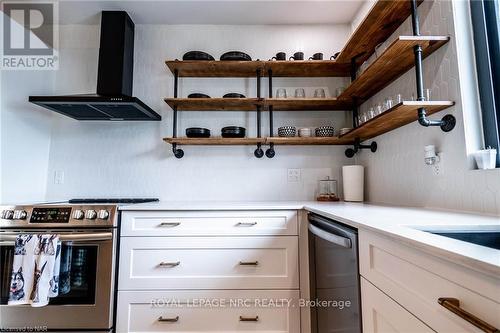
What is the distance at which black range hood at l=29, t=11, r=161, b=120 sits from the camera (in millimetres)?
1906

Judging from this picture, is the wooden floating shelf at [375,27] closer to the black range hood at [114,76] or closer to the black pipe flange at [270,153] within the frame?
the black pipe flange at [270,153]

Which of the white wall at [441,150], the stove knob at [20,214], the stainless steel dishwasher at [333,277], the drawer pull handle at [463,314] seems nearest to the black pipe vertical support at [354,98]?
the white wall at [441,150]

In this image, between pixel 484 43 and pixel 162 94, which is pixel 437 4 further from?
pixel 162 94

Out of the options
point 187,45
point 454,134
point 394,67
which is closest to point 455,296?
point 454,134

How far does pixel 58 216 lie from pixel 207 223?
0.87 meters

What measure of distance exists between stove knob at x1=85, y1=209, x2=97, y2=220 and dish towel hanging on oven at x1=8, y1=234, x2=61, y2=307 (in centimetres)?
18

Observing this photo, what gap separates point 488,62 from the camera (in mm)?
1116

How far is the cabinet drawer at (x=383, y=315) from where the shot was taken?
2.15 feet

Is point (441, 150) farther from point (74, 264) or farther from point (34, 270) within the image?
point (34, 270)

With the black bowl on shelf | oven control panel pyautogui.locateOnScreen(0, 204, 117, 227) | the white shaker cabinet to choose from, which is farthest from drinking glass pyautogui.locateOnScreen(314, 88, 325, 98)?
oven control panel pyautogui.locateOnScreen(0, 204, 117, 227)

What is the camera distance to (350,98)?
1960 mm

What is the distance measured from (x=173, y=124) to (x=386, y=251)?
1869 millimetres

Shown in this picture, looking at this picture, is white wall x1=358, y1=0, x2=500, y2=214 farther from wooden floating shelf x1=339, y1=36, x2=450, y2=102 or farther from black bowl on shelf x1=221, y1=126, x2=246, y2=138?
black bowl on shelf x1=221, y1=126, x2=246, y2=138

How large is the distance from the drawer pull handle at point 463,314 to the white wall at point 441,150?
720 mm
